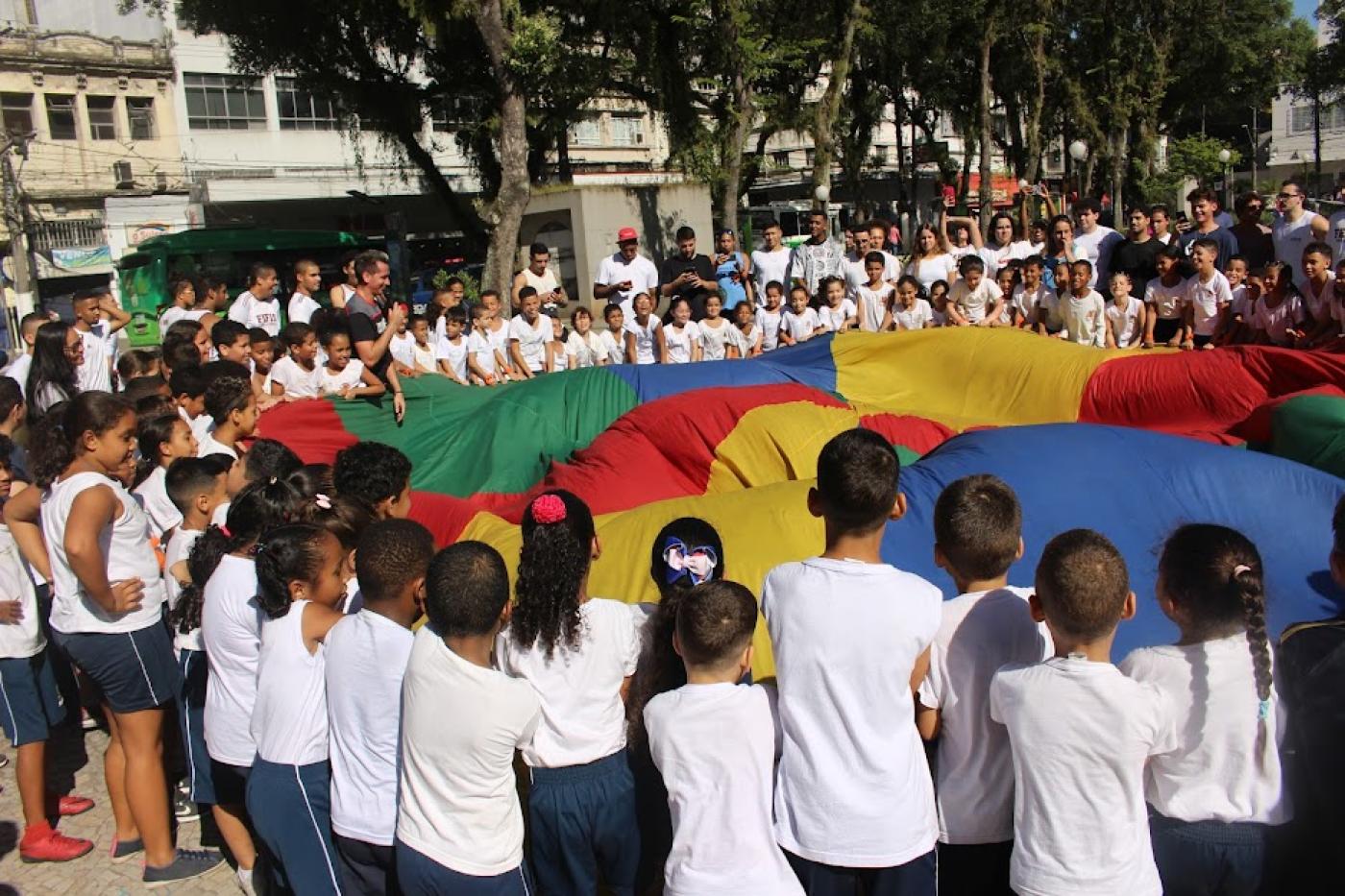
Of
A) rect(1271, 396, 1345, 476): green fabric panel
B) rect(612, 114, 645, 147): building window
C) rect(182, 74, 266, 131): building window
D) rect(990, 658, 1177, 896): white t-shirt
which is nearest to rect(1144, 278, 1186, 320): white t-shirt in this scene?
rect(1271, 396, 1345, 476): green fabric panel

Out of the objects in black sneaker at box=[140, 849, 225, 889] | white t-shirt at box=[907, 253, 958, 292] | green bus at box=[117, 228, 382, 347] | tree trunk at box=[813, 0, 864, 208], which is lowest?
black sneaker at box=[140, 849, 225, 889]

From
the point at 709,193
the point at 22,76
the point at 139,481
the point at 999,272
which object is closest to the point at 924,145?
the point at 709,193

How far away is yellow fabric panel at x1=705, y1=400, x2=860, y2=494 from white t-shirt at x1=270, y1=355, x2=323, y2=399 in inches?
93.8

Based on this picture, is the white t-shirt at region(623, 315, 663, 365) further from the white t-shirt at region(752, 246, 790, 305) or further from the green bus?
the green bus

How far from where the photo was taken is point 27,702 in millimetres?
3293

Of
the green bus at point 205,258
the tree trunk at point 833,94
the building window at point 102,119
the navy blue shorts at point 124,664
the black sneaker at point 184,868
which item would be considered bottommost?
the black sneaker at point 184,868

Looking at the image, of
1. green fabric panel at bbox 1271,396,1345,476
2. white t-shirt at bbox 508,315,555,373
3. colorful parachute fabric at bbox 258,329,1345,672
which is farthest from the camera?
white t-shirt at bbox 508,315,555,373

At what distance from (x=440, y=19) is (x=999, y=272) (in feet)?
27.1

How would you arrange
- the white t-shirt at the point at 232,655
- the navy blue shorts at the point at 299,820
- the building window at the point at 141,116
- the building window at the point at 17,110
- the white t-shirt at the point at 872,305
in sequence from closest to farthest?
the navy blue shorts at the point at 299,820 < the white t-shirt at the point at 232,655 < the white t-shirt at the point at 872,305 < the building window at the point at 17,110 < the building window at the point at 141,116

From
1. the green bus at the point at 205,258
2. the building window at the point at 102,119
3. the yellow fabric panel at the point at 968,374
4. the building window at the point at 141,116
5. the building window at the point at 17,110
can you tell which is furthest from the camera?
the building window at the point at 141,116

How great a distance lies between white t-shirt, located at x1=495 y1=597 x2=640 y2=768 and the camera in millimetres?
2289

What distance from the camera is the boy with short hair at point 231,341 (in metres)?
5.10

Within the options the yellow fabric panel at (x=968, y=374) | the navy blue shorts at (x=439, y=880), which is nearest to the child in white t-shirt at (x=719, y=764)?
the navy blue shorts at (x=439, y=880)

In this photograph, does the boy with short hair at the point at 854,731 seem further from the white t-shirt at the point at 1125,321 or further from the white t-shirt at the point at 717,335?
the white t-shirt at the point at 717,335
